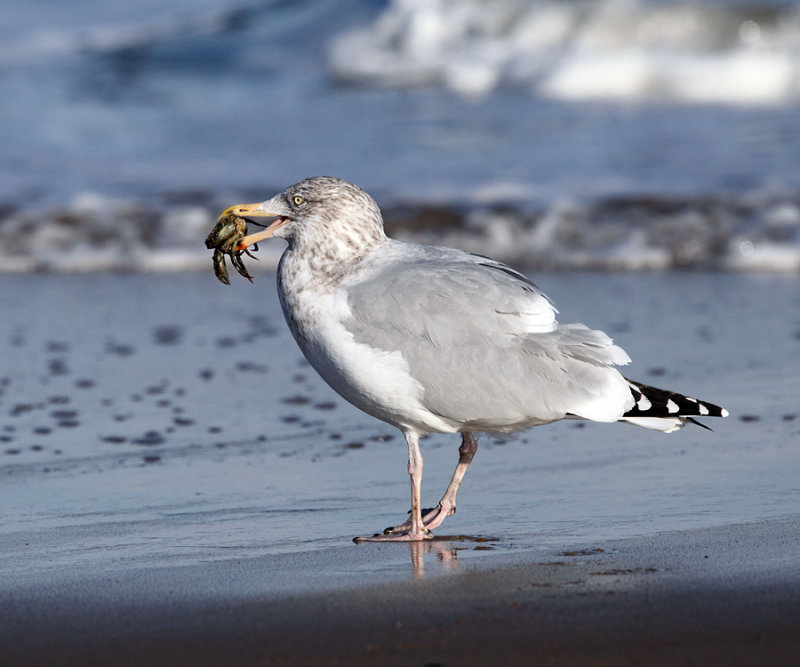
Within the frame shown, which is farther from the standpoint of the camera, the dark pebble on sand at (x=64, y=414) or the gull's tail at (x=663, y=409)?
the dark pebble on sand at (x=64, y=414)

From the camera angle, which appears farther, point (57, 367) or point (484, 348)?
point (57, 367)

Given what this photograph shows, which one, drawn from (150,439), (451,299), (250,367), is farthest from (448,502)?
(250,367)

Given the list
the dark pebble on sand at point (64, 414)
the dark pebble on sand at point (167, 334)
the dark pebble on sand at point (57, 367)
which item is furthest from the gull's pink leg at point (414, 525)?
the dark pebble on sand at point (167, 334)

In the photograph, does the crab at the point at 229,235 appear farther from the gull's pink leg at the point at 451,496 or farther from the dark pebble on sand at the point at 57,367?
the dark pebble on sand at the point at 57,367

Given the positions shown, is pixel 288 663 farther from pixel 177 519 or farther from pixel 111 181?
pixel 111 181

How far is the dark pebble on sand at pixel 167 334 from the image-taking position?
748cm

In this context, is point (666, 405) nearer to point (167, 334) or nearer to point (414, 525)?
point (414, 525)

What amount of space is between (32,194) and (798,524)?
9237 millimetres

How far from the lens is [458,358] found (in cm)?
421

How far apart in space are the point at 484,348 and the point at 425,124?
34.4 ft

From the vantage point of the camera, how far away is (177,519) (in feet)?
14.6

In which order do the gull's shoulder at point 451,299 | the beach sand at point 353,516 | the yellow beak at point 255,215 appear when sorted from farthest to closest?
the yellow beak at point 255,215
the gull's shoulder at point 451,299
the beach sand at point 353,516

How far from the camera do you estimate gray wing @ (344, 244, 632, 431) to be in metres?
4.19

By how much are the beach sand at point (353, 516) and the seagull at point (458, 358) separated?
38cm
